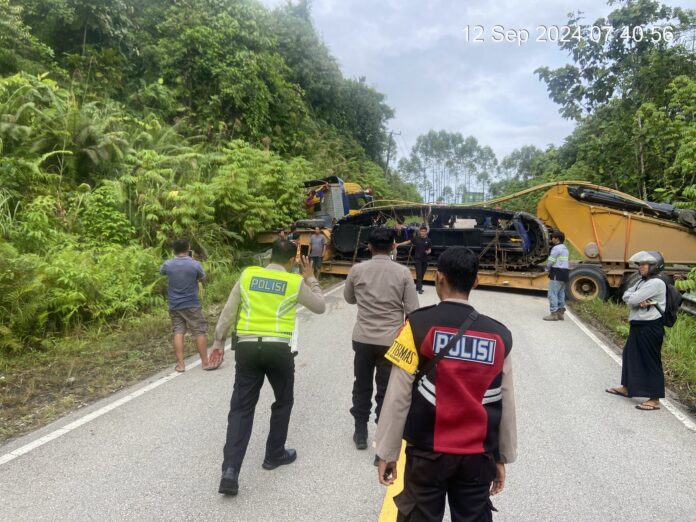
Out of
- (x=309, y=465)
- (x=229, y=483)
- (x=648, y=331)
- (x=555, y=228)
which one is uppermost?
(x=555, y=228)

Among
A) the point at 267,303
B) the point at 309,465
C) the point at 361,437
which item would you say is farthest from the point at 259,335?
the point at 361,437

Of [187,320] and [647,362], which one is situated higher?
[647,362]

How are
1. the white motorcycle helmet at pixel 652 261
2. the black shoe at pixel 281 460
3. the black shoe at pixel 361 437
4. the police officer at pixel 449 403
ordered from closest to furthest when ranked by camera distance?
the police officer at pixel 449 403 → the black shoe at pixel 281 460 → the black shoe at pixel 361 437 → the white motorcycle helmet at pixel 652 261

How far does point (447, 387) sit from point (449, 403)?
0.24 feet

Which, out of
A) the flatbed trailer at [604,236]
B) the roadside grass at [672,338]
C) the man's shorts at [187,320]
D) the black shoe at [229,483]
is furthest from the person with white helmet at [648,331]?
the flatbed trailer at [604,236]

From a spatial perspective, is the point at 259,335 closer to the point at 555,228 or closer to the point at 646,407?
the point at 646,407

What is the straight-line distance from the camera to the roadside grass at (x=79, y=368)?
4668 millimetres

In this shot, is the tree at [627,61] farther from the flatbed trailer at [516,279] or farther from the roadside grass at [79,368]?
the roadside grass at [79,368]

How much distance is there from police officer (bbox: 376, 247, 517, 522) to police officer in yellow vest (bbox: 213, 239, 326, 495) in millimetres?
1370

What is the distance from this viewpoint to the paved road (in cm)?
308

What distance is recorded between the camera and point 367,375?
4012 mm

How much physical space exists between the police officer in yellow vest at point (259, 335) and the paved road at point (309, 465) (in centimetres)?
41

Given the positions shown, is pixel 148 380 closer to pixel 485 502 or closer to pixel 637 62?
pixel 485 502

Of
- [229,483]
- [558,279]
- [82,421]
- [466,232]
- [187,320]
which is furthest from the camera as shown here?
[466,232]
